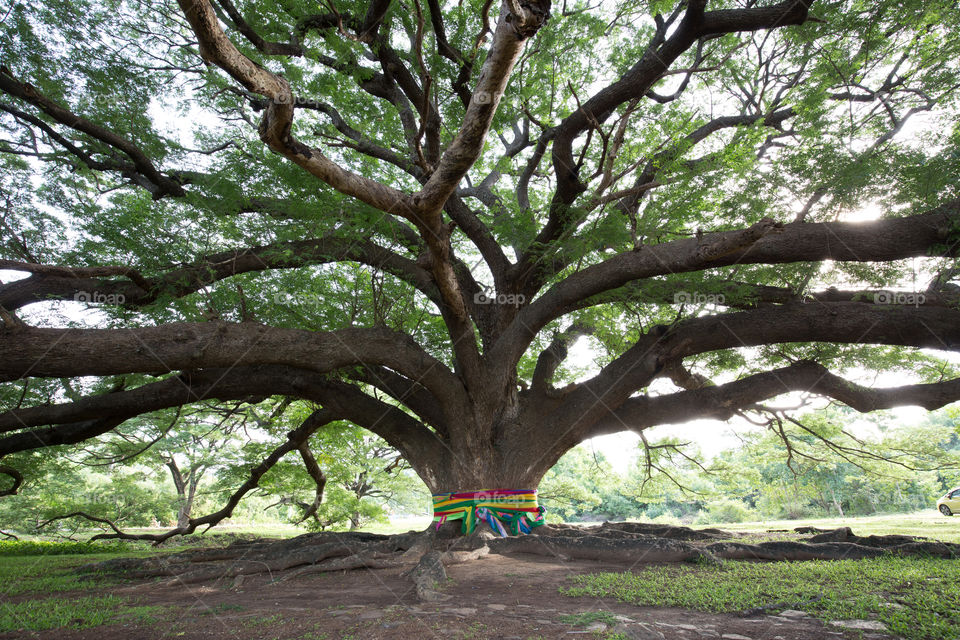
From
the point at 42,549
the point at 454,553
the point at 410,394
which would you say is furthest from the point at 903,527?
the point at 42,549

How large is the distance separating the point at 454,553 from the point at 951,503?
16.5 metres

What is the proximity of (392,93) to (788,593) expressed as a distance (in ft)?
25.0

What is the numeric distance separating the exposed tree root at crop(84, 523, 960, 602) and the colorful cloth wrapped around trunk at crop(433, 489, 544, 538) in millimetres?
238

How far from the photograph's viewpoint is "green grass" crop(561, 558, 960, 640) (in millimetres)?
2674

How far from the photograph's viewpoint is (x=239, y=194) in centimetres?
638

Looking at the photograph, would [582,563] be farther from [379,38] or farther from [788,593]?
[379,38]

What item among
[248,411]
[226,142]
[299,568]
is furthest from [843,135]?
[248,411]

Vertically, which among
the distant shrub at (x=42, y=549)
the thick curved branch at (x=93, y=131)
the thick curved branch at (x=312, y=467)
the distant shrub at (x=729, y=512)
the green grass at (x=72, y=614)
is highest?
the thick curved branch at (x=93, y=131)

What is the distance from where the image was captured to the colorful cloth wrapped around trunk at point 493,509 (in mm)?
6324

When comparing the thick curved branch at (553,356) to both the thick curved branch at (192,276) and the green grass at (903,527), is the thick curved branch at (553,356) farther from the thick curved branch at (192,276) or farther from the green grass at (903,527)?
the green grass at (903,527)

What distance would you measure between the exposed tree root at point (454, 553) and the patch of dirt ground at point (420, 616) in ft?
1.36

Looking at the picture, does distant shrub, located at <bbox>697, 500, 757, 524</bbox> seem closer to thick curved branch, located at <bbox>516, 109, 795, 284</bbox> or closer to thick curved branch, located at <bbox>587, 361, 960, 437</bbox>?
thick curved branch, located at <bbox>587, 361, 960, 437</bbox>

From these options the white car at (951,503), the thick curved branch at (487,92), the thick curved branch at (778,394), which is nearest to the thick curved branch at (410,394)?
the thick curved branch at (778,394)

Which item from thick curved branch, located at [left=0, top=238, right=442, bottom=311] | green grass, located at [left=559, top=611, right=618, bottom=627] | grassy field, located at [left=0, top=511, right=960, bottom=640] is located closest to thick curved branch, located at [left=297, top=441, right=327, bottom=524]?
thick curved branch, located at [left=0, top=238, right=442, bottom=311]
